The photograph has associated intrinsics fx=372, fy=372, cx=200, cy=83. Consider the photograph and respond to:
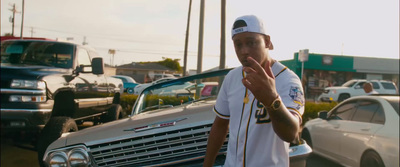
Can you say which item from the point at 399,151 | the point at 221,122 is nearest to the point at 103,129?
the point at 221,122

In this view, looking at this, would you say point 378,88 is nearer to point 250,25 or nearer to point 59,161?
point 59,161

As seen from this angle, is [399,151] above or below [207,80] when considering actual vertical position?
below

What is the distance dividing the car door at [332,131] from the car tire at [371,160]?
708 millimetres

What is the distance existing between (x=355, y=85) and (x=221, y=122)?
22544mm

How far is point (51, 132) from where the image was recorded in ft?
14.1

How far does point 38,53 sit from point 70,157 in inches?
146

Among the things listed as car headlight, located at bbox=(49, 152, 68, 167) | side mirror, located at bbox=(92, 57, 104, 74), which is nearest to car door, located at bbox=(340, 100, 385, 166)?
car headlight, located at bbox=(49, 152, 68, 167)

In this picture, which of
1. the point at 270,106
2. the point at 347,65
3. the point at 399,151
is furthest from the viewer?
the point at 347,65

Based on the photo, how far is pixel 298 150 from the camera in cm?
285

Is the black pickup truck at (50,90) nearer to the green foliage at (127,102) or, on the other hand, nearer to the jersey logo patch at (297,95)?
the green foliage at (127,102)

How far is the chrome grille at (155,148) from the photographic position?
2842 mm

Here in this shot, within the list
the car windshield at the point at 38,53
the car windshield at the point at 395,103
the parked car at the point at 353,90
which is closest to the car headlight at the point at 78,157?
the car windshield at the point at 38,53

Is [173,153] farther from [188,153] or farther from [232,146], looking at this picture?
[232,146]

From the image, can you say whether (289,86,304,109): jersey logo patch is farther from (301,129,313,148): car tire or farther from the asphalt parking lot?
(301,129,313,148): car tire
